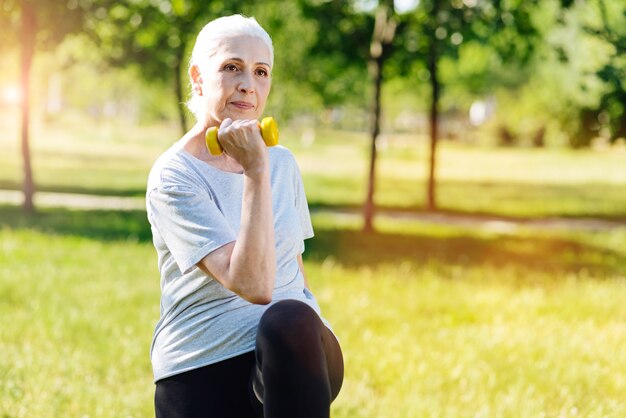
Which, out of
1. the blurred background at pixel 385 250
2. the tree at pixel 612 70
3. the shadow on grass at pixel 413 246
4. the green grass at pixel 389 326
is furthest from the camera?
the shadow on grass at pixel 413 246

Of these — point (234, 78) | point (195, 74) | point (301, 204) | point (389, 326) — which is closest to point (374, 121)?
point (389, 326)

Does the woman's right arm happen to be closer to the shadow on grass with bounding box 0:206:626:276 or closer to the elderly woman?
the elderly woman

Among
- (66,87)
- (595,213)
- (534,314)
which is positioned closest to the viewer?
(534,314)

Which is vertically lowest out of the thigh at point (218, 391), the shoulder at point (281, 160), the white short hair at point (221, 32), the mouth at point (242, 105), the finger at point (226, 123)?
the thigh at point (218, 391)

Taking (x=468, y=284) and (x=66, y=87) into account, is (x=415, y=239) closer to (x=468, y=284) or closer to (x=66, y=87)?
(x=468, y=284)

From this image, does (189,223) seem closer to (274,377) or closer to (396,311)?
(274,377)

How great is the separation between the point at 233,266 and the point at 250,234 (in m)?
0.10

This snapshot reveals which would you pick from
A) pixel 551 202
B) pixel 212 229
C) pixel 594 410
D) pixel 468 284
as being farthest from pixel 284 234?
pixel 551 202

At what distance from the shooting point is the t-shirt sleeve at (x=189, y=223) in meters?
2.53

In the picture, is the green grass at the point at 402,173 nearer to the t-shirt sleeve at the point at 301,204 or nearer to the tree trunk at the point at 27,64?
the tree trunk at the point at 27,64

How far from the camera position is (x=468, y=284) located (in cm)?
899

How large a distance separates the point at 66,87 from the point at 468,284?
237ft

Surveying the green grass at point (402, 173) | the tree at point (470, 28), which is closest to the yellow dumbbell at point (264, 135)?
the tree at point (470, 28)

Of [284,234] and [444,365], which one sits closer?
[284,234]
